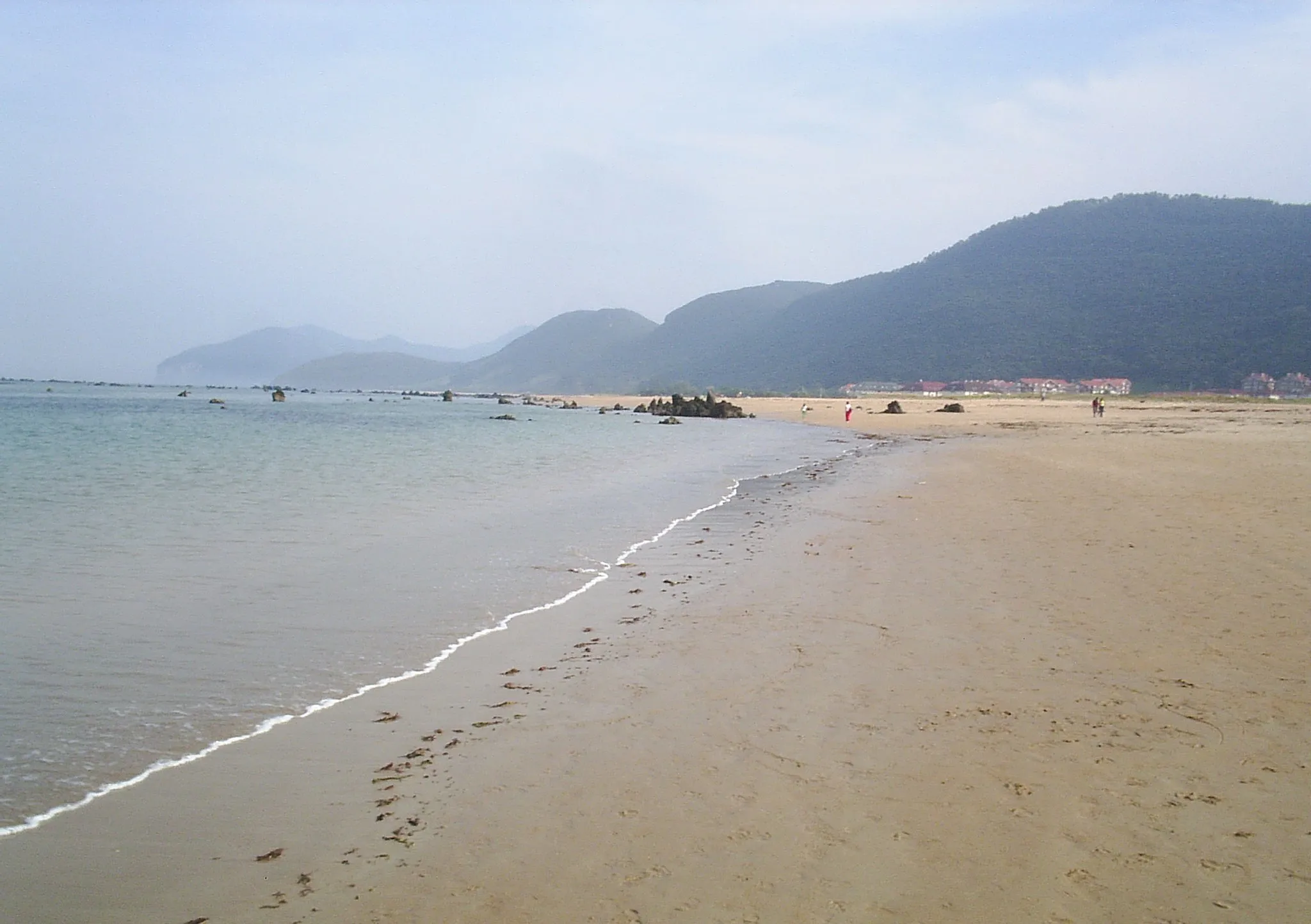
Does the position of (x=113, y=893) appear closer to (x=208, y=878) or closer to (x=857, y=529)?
(x=208, y=878)

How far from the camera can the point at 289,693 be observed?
230 inches

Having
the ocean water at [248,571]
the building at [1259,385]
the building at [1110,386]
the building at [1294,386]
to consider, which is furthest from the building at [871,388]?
the ocean water at [248,571]

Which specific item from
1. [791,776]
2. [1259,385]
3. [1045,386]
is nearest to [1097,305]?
[1045,386]

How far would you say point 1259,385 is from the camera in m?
72.9

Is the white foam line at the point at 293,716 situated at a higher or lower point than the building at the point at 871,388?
lower

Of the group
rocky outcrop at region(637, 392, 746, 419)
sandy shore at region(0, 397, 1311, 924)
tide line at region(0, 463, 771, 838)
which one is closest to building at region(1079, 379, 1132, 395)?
rocky outcrop at region(637, 392, 746, 419)

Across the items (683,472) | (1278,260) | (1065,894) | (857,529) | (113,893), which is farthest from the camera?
(1278,260)

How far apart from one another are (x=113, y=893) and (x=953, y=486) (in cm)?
1495

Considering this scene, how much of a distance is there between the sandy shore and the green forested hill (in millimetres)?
85355

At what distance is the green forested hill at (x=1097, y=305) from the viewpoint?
83.7 m

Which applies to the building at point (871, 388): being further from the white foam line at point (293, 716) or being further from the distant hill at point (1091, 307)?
the white foam line at point (293, 716)

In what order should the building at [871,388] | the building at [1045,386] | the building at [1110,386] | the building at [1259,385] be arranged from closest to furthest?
the building at [1259,385] → the building at [1110,386] → the building at [1045,386] → the building at [871,388]

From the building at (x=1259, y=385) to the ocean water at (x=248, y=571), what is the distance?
6573 cm

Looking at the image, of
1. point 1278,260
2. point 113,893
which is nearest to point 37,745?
point 113,893
